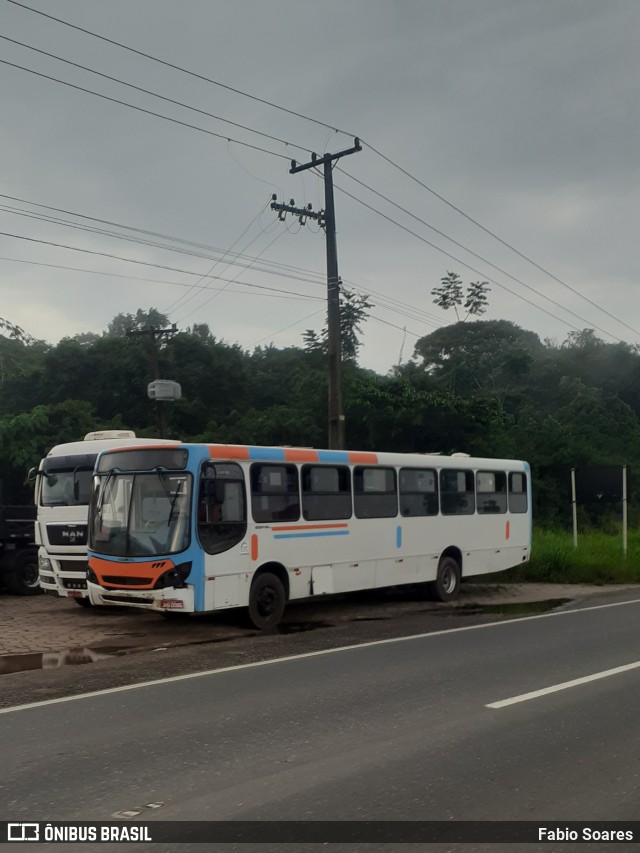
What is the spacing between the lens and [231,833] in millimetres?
4977

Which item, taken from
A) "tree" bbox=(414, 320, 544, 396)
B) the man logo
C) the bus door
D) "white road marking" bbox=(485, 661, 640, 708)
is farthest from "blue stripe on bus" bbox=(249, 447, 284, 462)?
"tree" bbox=(414, 320, 544, 396)

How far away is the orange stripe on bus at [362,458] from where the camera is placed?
16.5m

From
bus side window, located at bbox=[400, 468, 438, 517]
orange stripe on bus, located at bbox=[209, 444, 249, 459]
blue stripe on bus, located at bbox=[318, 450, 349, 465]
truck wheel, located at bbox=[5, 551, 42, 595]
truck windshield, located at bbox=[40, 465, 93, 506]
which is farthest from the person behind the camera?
truck wheel, located at bbox=[5, 551, 42, 595]

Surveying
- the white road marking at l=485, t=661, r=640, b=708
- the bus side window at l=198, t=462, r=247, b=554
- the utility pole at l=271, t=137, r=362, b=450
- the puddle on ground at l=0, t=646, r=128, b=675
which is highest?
the utility pole at l=271, t=137, r=362, b=450

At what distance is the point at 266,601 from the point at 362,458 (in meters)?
3.48

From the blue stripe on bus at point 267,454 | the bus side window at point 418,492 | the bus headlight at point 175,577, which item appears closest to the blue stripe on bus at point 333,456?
the blue stripe on bus at point 267,454

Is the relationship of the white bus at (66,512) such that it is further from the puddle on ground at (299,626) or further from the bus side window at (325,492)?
the puddle on ground at (299,626)

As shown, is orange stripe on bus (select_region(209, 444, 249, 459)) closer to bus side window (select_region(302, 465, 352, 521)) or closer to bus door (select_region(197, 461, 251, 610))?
bus door (select_region(197, 461, 251, 610))

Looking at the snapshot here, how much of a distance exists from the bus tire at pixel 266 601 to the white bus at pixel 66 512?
3.39 metres

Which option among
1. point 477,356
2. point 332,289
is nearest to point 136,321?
point 477,356

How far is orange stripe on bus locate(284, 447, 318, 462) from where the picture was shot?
15117 millimetres

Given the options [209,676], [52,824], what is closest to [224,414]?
[209,676]

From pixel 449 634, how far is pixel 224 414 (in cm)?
4385

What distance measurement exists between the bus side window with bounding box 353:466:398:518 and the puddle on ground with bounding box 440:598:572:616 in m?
2.05
